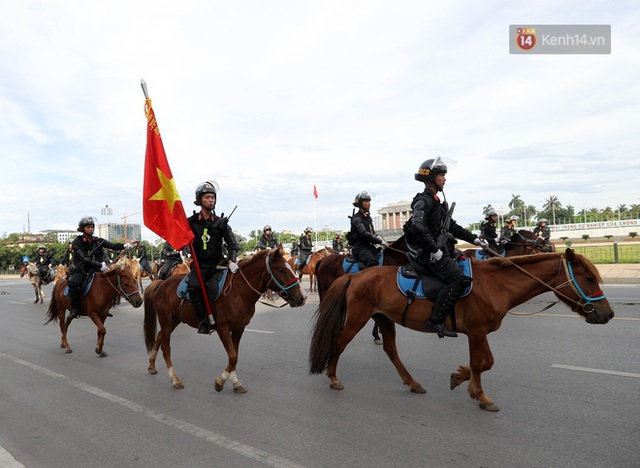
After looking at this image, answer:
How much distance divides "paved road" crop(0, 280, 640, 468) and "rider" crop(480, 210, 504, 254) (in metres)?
4.81

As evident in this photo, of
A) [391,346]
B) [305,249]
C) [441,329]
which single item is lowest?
[391,346]

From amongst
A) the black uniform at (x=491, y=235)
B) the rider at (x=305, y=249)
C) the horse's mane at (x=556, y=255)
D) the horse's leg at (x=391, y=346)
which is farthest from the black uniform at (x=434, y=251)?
the rider at (x=305, y=249)

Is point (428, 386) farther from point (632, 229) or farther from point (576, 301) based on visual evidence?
point (632, 229)

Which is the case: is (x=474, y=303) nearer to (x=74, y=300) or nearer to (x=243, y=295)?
(x=243, y=295)

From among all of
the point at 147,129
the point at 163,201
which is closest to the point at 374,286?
the point at 163,201

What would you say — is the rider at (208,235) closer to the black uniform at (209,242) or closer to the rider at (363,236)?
the black uniform at (209,242)

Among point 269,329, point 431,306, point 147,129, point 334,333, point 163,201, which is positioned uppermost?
point 147,129

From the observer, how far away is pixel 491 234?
13789 mm

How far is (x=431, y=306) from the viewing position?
537 centimetres

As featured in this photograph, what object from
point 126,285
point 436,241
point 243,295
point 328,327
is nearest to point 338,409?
point 328,327

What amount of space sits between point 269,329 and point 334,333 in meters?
5.02

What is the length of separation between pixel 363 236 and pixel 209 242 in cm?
293

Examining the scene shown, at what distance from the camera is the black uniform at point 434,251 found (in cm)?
512

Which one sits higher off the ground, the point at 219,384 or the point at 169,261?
the point at 169,261
